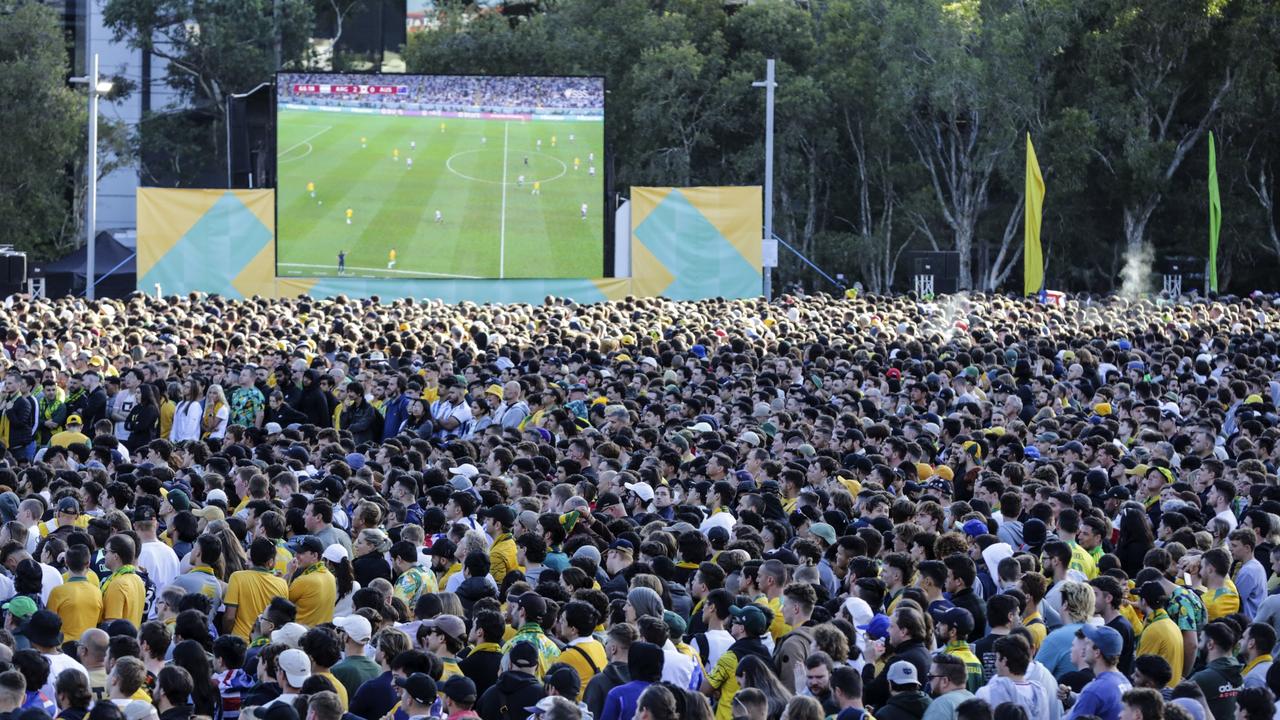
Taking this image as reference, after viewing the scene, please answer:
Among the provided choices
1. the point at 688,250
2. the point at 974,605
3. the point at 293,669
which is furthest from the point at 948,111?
the point at 293,669

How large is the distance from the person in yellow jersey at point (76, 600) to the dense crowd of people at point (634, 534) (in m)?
0.02

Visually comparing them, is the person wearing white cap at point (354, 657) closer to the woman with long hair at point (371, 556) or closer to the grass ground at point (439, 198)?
the woman with long hair at point (371, 556)

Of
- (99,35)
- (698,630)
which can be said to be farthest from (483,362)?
(99,35)

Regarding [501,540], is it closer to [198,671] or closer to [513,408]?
[198,671]

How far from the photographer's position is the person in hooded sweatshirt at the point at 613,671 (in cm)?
743

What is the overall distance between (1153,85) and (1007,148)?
153 inches

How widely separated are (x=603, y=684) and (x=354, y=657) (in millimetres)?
1215

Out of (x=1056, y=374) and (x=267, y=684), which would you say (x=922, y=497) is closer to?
(x=267, y=684)

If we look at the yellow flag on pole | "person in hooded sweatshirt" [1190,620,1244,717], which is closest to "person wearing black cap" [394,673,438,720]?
"person in hooded sweatshirt" [1190,620,1244,717]

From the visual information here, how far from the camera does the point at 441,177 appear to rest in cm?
3297

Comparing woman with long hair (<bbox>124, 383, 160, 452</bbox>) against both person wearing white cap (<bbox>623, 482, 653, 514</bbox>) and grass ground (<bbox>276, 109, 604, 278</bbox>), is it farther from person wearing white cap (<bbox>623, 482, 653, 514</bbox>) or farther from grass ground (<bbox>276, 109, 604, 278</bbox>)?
grass ground (<bbox>276, 109, 604, 278</bbox>)

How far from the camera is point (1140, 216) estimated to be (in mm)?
41875

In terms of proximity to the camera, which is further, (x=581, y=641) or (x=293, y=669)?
(x=581, y=641)

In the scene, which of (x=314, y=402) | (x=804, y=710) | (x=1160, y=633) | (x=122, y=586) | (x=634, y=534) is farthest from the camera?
(x=314, y=402)
